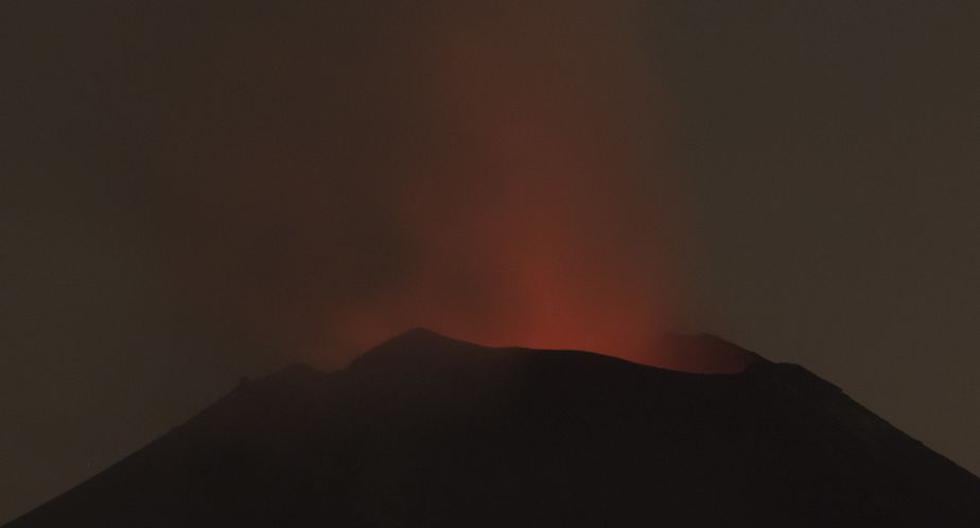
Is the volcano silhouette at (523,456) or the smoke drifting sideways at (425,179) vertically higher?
the smoke drifting sideways at (425,179)

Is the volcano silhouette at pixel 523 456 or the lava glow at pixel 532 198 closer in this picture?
the volcano silhouette at pixel 523 456

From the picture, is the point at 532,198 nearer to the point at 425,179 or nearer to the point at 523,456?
the point at 425,179

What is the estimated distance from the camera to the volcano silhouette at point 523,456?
0.85 metres

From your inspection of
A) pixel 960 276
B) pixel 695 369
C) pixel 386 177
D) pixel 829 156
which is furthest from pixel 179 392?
pixel 960 276

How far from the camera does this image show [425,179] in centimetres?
142

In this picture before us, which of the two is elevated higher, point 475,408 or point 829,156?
point 829,156

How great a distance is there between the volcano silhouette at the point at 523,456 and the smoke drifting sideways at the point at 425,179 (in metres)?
0.34

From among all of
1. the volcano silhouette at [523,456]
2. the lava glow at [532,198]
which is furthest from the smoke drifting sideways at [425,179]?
the volcano silhouette at [523,456]

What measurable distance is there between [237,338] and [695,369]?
542 millimetres

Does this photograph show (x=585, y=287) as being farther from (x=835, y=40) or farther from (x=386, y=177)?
(x=835, y=40)

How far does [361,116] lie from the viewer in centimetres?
141

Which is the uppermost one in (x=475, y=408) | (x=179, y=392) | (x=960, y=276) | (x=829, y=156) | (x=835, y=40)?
(x=835, y=40)

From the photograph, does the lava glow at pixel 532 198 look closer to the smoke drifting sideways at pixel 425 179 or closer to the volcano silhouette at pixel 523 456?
the smoke drifting sideways at pixel 425 179

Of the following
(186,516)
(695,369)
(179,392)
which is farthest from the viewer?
(179,392)
